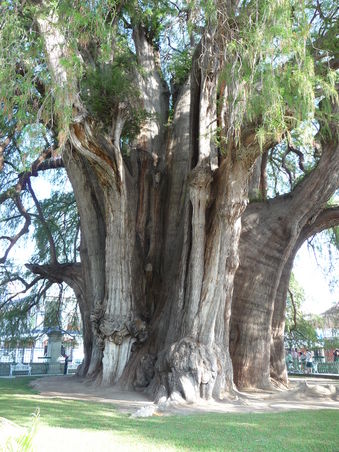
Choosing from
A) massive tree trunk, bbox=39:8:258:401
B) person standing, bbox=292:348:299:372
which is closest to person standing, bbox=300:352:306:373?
person standing, bbox=292:348:299:372

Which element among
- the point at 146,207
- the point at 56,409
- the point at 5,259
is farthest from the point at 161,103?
the point at 56,409

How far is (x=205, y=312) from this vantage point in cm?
771

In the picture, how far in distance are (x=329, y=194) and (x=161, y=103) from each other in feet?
17.1

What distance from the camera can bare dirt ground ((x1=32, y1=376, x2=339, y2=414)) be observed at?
6578 mm

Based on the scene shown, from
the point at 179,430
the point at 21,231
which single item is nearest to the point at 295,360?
the point at 21,231

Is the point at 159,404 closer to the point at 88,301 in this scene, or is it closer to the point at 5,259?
the point at 88,301

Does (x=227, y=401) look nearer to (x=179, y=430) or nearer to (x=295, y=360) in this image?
(x=179, y=430)

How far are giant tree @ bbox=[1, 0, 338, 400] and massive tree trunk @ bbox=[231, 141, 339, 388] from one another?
3.71ft

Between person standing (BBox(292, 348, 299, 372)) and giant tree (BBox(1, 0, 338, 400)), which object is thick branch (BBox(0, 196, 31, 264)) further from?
person standing (BBox(292, 348, 299, 372))

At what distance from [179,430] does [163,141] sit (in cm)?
789

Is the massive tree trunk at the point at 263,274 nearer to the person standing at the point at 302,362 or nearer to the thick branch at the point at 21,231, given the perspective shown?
the thick branch at the point at 21,231

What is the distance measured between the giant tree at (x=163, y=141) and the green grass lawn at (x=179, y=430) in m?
1.56

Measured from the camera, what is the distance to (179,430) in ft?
15.6

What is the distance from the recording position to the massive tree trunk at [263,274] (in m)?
9.00
